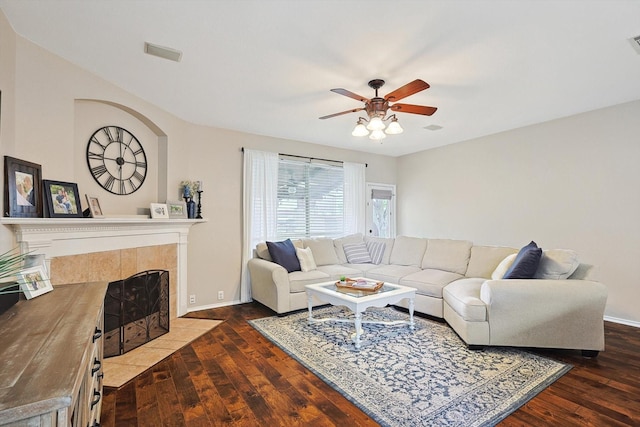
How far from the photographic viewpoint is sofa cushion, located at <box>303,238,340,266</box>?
16.4 feet

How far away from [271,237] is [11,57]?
11.3ft

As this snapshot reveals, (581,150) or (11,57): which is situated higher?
(11,57)

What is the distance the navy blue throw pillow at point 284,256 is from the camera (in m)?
4.41

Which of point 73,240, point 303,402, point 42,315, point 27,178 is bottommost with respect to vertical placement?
point 303,402

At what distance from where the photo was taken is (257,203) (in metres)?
4.88

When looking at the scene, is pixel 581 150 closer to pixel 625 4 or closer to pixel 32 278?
pixel 625 4

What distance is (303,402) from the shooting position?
2.21 metres

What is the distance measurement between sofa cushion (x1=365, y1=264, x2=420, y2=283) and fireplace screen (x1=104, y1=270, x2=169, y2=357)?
2.75 m

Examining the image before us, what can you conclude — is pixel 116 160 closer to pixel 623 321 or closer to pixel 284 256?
pixel 284 256

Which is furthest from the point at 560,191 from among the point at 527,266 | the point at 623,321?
the point at 527,266

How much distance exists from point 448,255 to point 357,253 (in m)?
1.46

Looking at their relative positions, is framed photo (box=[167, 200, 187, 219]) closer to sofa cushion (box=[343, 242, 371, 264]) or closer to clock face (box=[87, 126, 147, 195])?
clock face (box=[87, 126, 147, 195])

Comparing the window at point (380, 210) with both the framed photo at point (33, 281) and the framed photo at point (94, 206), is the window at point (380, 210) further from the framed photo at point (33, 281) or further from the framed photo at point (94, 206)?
the framed photo at point (33, 281)

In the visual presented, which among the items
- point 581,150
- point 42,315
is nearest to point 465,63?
point 581,150
